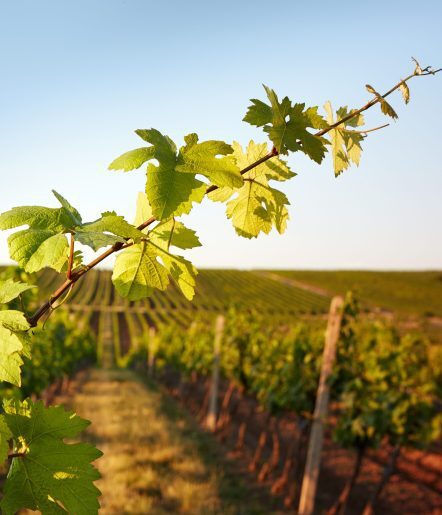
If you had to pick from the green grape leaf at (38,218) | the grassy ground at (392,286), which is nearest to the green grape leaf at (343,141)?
the green grape leaf at (38,218)

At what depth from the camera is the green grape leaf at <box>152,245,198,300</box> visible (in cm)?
110

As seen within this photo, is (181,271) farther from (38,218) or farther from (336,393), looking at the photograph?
(336,393)

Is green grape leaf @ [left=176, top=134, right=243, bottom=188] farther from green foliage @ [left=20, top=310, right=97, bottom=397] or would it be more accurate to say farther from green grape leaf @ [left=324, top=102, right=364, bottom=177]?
green foliage @ [left=20, top=310, right=97, bottom=397]

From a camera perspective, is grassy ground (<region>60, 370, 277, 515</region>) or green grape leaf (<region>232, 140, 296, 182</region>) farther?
grassy ground (<region>60, 370, 277, 515</region>)

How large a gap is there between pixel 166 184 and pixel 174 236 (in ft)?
0.71

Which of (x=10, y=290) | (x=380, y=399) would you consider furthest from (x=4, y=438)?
(x=380, y=399)

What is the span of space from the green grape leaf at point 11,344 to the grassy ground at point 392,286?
64.4 m

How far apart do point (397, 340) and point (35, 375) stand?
284 inches

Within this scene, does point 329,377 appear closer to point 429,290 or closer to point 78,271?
point 78,271

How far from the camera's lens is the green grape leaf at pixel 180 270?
3.60 ft

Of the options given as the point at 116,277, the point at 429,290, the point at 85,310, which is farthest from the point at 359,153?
the point at 429,290

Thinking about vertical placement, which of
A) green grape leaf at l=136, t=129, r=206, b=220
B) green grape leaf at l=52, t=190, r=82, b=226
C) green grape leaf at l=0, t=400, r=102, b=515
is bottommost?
green grape leaf at l=0, t=400, r=102, b=515

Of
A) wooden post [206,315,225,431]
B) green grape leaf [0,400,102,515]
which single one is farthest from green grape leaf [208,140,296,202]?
wooden post [206,315,225,431]

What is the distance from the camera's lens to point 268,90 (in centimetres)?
97
